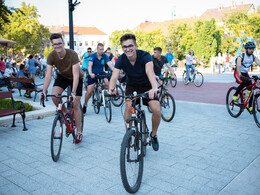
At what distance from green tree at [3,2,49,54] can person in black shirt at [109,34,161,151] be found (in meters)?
49.0

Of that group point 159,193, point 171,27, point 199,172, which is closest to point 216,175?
point 199,172

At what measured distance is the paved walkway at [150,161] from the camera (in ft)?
10.2

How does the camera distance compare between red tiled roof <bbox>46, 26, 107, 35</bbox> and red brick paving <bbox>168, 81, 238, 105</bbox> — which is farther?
red tiled roof <bbox>46, 26, 107, 35</bbox>

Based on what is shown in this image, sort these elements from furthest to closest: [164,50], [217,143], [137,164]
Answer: [164,50] → [217,143] → [137,164]

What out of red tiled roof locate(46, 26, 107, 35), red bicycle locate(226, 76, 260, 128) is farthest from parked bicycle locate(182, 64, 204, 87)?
red tiled roof locate(46, 26, 107, 35)

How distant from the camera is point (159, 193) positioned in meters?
2.92

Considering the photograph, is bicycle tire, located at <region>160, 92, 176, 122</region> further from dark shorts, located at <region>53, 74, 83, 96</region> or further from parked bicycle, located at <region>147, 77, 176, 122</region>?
dark shorts, located at <region>53, 74, 83, 96</region>

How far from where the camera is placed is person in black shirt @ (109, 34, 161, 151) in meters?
3.40

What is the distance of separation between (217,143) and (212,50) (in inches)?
1442

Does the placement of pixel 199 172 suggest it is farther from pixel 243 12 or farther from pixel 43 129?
pixel 243 12

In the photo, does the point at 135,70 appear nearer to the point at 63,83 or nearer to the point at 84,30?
the point at 63,83

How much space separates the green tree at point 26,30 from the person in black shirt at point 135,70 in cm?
4900

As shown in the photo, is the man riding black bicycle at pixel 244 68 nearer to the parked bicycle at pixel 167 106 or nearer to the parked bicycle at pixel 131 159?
the parked bicycle at pixel 167 106

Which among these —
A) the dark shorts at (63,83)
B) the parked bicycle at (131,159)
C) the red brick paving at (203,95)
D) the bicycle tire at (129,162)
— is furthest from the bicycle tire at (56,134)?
the red brick paving at (203,95)
